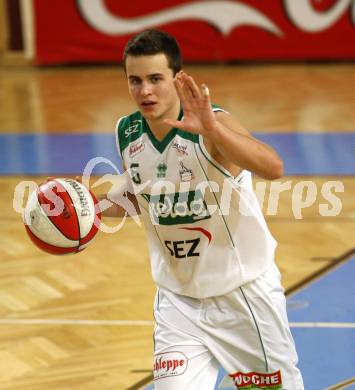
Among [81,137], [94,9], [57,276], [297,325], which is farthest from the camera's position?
[94,9]

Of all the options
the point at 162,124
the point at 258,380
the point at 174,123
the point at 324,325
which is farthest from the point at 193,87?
the point at 324,325

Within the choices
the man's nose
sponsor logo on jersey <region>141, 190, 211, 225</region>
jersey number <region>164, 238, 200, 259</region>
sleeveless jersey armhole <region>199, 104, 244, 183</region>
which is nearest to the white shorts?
jersey number <region>164, 238, 200, 259</region>

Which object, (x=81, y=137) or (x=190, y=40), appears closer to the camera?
(x=81, y=137)

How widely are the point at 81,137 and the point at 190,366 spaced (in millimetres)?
7411

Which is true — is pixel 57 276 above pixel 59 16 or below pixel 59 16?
below

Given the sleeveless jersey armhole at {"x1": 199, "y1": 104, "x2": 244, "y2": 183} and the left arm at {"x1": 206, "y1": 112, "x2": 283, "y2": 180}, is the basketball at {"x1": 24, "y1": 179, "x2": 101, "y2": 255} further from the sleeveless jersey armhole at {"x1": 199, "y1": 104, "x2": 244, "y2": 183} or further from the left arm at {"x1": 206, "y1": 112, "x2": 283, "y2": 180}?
the left arm at {"x1": 206, "y1": 112, "x2": 283, "y2": 180}

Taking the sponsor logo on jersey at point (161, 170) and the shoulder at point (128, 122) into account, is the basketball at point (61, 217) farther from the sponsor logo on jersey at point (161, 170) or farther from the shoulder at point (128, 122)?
the sponsor logo on jersey at point (161, 170)

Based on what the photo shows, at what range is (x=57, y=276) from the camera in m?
7.45

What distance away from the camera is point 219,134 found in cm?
400

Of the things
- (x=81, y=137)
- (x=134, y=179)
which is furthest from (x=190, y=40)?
(x=134, y=179)

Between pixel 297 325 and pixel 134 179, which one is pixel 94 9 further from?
pixel 134 179

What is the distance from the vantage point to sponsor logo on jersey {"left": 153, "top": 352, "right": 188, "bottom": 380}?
4.41 m

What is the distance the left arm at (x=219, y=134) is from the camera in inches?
158

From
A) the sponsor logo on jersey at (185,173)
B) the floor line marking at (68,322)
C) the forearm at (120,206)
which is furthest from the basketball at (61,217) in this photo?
the floor line marking at (68,322)
